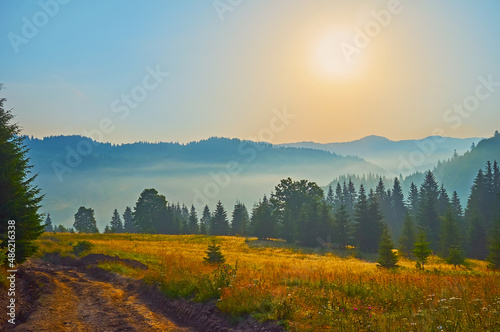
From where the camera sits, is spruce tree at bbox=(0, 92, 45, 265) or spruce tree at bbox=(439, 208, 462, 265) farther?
spruce tree at bbox=(439, 208, 462, 265)

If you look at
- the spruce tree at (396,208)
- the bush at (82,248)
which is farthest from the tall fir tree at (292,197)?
the bush at (82,248)

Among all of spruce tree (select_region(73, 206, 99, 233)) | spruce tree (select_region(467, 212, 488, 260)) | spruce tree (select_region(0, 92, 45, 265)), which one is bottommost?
spruce tree (select_region(467, 212, 488, 260))

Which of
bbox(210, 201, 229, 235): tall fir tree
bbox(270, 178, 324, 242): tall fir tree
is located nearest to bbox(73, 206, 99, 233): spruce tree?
bbox(210, 201, 229, 235): tall fir tree

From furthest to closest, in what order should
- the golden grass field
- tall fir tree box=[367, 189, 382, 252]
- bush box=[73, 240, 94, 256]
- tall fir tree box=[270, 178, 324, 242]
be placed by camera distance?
tall fir tree box=[270, 178, 324, 242]
tall fir tree box=[367, 189, 382, 252]
bush box=[73, 240, 94, 256]
the golden grass field

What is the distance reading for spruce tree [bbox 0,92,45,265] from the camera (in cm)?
1547

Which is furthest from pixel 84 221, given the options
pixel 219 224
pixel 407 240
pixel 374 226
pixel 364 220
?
pixel 407 240

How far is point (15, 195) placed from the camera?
52.3 ft

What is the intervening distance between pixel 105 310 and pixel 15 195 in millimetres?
8992

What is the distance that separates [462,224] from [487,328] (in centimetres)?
6729

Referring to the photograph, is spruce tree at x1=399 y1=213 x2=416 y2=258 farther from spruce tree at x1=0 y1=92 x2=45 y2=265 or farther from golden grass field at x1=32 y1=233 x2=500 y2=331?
spruce tree at x1=0 y1=92 x2=45 y2=265

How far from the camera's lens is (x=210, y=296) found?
35.7ft

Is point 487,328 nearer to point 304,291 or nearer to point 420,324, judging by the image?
point 420,324

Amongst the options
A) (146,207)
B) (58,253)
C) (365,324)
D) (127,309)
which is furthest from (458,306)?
(146,207)

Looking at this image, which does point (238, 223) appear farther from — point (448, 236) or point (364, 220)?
point (448, 236)
